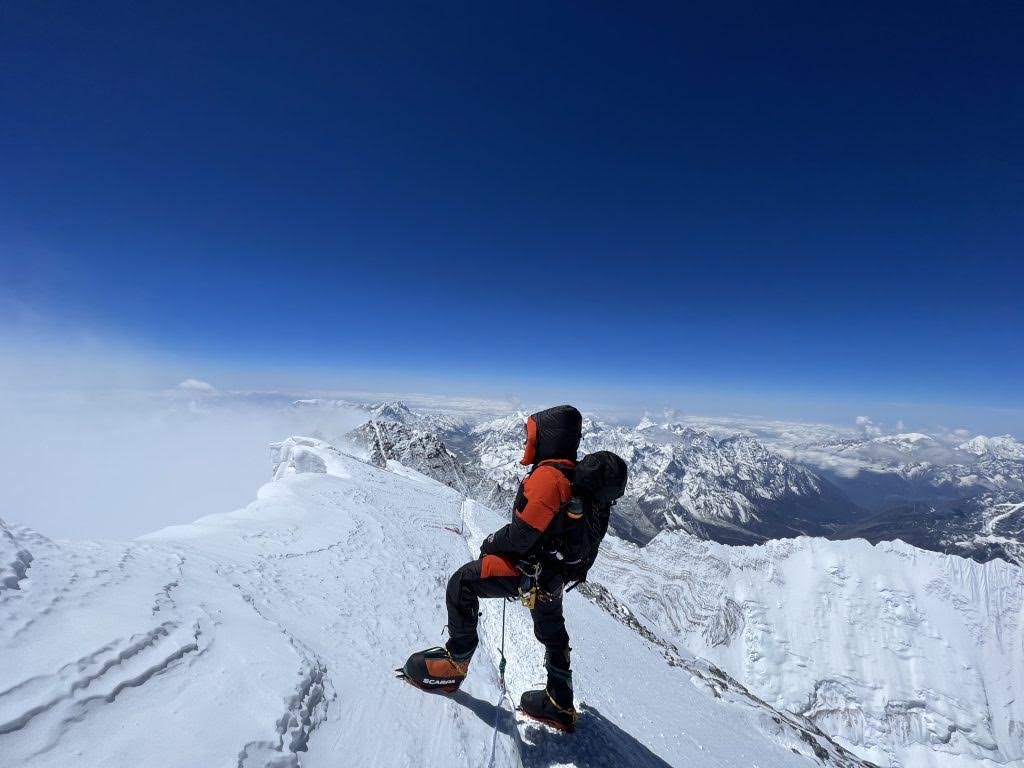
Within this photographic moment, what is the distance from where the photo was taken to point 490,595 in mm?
5551

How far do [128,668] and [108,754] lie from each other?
103 centimetres

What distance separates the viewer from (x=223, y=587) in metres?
7.05

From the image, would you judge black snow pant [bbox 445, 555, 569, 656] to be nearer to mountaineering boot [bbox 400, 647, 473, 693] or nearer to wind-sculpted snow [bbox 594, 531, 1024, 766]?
mountaineering boot [bbox 400, 647, 473, 693]

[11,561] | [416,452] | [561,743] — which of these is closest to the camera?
[11,561]

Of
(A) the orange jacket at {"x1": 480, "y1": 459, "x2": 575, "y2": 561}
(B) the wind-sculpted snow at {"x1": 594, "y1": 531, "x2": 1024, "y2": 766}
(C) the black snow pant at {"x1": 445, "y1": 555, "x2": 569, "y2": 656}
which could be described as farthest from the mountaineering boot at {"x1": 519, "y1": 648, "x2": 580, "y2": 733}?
(B) the wind-sculpted snow at {"x1": 594, "y1": 531, "x2": 1024, "y2": 766}

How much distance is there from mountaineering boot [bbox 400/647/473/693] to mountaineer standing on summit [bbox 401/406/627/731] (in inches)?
0.5

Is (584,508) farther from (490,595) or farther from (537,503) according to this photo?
(490,595)

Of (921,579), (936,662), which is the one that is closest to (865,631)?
(936,662)

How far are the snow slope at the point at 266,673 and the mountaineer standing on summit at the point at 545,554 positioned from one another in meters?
0.44

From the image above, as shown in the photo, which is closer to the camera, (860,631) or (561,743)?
(561,743)

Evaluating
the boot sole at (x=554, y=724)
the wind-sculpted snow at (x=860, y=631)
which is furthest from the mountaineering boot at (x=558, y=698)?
the wind-sculpted snow at (x=860, y=631)

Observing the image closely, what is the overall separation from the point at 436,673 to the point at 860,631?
206m

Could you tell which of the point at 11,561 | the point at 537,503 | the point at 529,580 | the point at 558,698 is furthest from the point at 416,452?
the point at 537,503

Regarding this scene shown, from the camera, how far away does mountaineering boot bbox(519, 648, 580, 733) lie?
5.97 metres
